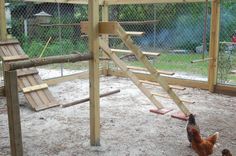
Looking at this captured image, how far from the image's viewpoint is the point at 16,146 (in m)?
2.89

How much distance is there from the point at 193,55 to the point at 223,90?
2.80 m

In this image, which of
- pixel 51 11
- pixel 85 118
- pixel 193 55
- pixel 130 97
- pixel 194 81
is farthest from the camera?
pixel 51 11

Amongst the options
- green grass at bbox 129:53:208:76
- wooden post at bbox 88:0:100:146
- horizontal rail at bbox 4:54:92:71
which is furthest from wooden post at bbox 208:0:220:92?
horizontal rail at bbox 4:54:92:71

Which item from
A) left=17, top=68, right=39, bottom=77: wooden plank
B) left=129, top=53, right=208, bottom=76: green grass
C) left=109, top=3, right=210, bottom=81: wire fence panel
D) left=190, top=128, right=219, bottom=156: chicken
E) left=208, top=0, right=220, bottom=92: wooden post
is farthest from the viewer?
left=109, top=3, right=210, bottom=81: wire fence panel

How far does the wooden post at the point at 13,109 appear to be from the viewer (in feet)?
9.03

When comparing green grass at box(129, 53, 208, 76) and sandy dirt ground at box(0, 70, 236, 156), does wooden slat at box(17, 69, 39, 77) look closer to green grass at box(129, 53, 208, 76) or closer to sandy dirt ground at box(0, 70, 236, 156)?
sandy dirt ground at box(0, 70, 236, 156)

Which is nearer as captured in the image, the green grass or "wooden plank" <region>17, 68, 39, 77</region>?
"wooden plank" <region>17, 68, 39, 77</region>

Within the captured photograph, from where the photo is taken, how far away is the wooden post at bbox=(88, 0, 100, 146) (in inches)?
134

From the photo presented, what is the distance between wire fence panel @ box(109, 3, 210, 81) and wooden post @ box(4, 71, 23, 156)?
16.9ft

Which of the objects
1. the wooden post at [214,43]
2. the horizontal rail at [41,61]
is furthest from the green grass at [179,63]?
the horizontal rail at [41,61]

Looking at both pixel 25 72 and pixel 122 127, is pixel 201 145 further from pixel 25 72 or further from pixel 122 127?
pixel 25 72

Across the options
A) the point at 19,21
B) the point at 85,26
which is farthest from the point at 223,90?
the point at 19,21

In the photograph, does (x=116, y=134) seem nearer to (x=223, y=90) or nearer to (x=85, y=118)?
(x=85, y=118)

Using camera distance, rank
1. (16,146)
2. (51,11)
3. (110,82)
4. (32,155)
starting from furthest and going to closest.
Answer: (51,11), (110,82), (32,155), (16,146)
